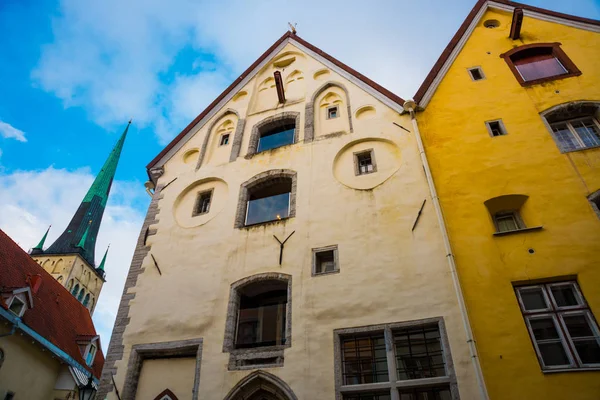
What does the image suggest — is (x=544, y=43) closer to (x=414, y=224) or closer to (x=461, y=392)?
(x=414, y=224)

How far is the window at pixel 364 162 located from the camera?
1196cm

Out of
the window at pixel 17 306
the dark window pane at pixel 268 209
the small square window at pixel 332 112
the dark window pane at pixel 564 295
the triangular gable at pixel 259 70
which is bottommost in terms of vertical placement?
the dark window pane at pixel 564 295

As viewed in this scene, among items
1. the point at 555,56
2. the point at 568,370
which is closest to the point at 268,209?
the point at 568,370

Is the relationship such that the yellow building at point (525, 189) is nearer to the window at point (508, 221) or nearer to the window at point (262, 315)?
the window at point (508, 221)

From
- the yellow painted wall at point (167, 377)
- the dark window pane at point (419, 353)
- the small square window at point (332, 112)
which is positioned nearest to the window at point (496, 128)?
the small square window at point (332, 112)

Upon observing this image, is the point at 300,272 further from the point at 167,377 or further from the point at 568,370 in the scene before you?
the point at 568,370

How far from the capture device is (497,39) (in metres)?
14.6

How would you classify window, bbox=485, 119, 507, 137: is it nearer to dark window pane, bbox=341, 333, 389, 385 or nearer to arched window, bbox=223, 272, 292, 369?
dark window pane, bbox=341, 333, 389, 385

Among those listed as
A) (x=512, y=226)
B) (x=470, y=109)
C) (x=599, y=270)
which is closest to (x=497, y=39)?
(x=470, y=109)

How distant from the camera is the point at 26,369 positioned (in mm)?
15492

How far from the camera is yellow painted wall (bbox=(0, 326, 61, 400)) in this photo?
14516mm

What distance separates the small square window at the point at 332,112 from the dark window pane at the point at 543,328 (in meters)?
9.00

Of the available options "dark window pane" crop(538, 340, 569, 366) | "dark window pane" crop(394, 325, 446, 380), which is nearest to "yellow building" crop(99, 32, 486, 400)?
"dark window pane" crop(394, 325, 446, 380)

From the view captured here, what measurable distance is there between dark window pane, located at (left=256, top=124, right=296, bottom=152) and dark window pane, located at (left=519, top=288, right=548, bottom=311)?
28.4ft
